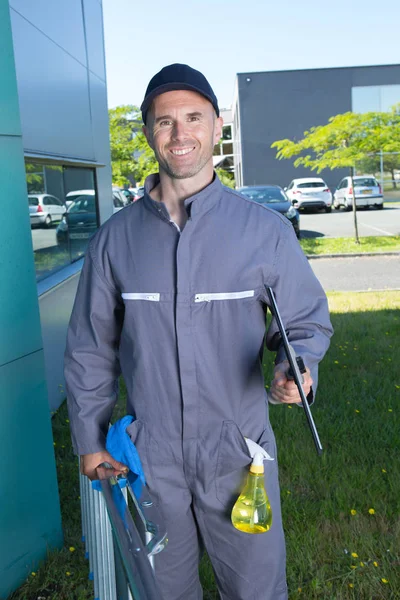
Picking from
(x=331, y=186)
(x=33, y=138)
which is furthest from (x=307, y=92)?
(x=33, y=138)

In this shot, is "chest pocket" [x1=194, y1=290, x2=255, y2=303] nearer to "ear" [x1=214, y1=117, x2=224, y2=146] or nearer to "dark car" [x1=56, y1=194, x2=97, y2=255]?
"ear" [x1=214, y1=117, x2=224, y2=146]

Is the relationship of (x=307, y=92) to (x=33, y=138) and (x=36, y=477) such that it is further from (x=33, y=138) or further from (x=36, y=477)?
(x=36, y=477)

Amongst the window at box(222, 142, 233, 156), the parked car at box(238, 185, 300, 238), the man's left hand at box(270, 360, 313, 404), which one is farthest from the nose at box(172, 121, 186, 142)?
the window at box(222, 142, 233, 156)

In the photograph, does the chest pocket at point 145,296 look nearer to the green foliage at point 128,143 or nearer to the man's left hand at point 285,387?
the man's left hand at point 285,387

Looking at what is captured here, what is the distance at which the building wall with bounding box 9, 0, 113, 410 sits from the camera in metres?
4.91

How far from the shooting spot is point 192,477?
2.14 meters

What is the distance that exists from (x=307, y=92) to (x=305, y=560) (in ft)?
116

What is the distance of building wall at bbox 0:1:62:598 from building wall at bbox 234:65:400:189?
111ft

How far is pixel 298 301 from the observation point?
7.01 feet

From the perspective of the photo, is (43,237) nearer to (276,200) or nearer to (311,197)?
(276,200)

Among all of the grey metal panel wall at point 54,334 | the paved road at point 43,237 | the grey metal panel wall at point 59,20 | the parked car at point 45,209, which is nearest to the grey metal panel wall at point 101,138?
the grey metal panel wall at point 59,20

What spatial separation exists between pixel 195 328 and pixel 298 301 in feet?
1.21

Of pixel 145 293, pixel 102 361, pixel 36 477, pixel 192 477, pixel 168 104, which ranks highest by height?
pixel 168 104

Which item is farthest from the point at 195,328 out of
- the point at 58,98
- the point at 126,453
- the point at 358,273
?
the point at 358,273
